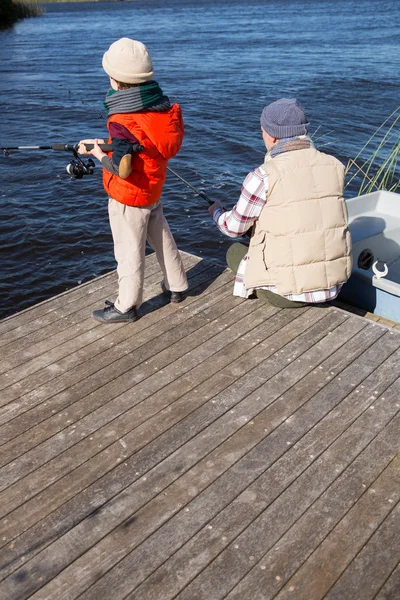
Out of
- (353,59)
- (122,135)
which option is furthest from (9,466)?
(353,59)

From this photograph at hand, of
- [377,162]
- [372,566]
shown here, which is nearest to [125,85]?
[372,566]

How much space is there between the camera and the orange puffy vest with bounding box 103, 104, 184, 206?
11.6 feet

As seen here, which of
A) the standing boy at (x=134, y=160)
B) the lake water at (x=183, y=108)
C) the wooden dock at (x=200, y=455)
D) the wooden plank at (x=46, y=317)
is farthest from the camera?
the lake water at (x=183, y=108)

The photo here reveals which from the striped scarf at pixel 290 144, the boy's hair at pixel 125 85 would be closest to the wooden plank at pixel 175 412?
the striped scarf at pixel 290 144

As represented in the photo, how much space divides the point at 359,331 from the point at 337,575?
1.93m

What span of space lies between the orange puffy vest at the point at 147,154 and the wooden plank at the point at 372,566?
2.34m

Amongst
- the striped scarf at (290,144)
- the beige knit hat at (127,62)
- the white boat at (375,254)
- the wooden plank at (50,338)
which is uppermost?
the beige knit hat at (127,62)

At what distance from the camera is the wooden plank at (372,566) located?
7.91 feet

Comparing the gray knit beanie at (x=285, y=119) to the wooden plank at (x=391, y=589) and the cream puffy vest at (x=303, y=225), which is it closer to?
the cream puffy vest at (x=303, y=225)

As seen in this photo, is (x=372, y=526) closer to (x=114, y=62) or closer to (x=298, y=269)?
(x=298, y=269)

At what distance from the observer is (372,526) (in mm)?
2688

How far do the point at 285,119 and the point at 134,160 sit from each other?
3.13ft

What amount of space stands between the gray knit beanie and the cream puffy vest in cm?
13

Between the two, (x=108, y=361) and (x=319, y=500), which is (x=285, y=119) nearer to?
(x=108, y=361)
